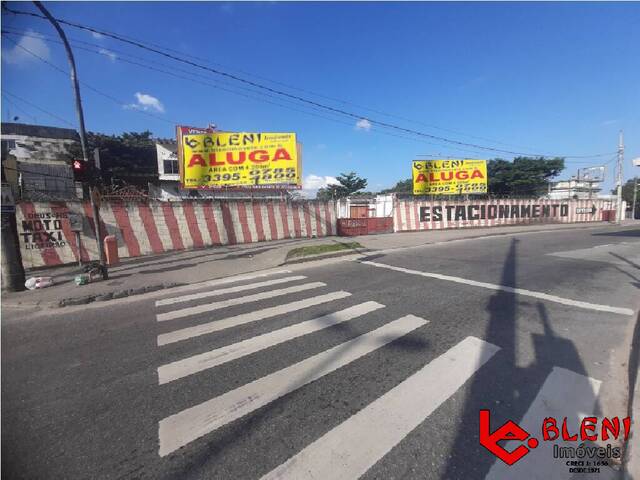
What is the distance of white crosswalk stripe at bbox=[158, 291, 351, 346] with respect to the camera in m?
4.23

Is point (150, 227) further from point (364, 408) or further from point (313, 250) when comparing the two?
point (364, 408)

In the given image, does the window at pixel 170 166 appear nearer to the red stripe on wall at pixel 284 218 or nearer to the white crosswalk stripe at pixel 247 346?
the red stripe on wall at pixel 284 218

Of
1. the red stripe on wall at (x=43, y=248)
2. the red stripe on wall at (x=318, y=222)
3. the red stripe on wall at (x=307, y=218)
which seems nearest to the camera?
the red stripe on wall at (x=43, y=248)

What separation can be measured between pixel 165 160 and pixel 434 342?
133 ft

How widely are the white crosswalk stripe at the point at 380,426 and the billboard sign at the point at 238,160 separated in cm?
1385

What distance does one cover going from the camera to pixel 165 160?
3625 cm

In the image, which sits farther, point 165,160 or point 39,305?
point 165,160

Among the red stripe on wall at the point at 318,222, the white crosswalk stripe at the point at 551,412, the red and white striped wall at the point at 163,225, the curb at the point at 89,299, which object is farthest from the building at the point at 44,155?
the white crosswalk stripe at the point at 551,412

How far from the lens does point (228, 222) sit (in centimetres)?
1378

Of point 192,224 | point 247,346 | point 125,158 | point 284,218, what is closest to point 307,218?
point 284,218

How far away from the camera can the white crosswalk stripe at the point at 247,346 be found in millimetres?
3301

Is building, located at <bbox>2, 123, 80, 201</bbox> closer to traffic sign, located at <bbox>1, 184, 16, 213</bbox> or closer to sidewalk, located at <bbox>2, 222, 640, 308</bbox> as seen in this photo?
sidewalk, located at <bbox>2, 222, 640, 308</bbox>

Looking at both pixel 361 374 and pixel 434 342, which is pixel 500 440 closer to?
pixel 361 374

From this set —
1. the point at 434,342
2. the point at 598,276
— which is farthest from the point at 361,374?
the point at 598,276
